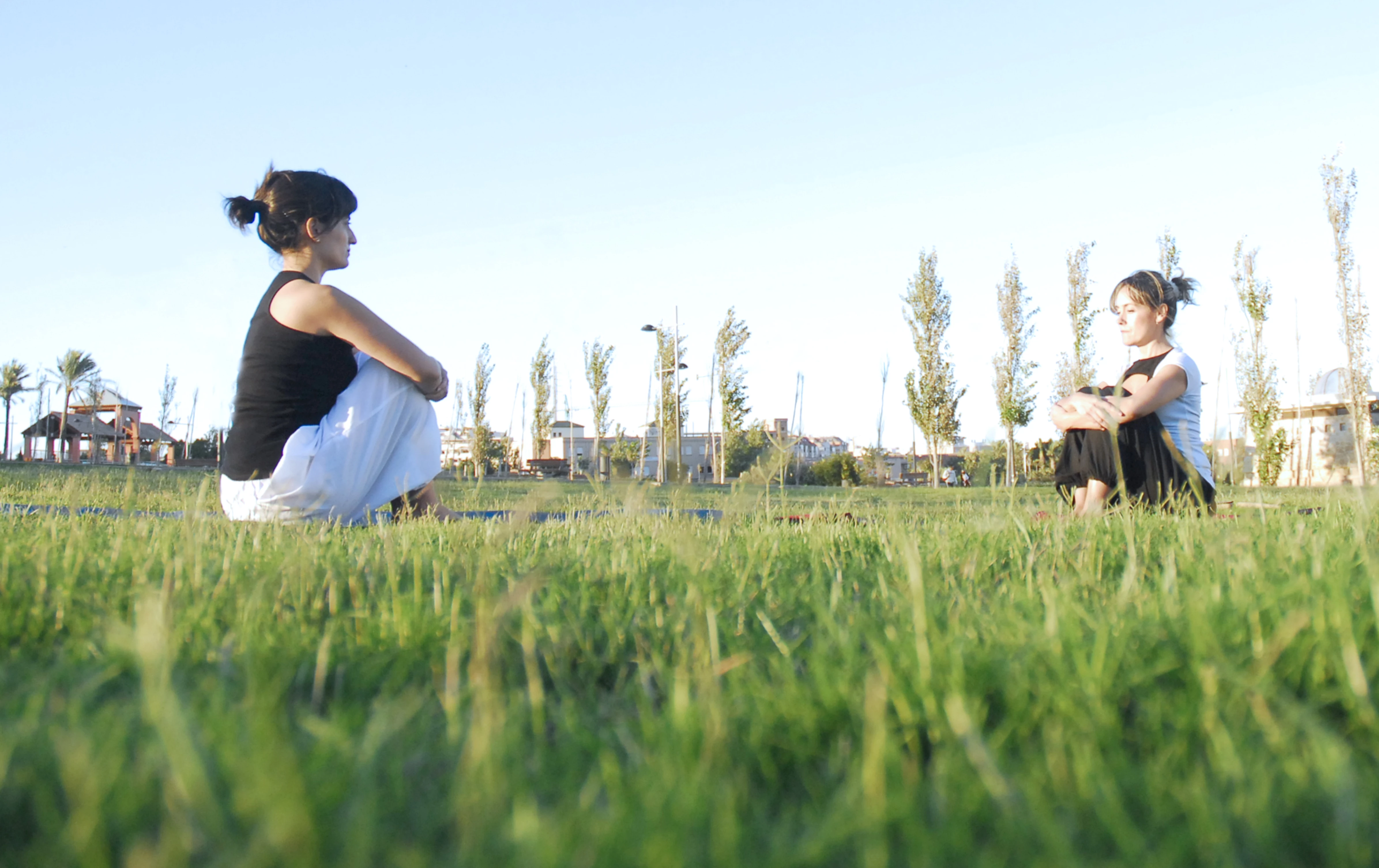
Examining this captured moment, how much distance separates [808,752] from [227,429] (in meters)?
3.76

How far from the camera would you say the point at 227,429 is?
4.03 metres

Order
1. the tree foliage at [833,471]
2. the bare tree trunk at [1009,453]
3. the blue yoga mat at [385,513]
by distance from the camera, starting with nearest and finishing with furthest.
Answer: the blue yoga mat at [385,513], the bare tree trunk at [1009,453], the tree foliage at [833,471]

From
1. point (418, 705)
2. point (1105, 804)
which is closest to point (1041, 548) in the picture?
point (1105, 804)

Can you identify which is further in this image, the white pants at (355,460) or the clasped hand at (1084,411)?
the clasped hand at (1084,411)

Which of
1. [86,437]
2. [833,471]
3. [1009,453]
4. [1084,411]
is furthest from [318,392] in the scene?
[86,437]

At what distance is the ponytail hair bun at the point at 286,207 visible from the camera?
3.87 m

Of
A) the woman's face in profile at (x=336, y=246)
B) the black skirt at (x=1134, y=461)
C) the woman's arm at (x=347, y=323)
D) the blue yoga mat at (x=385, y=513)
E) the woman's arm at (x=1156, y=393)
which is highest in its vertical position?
the woman's face in profile at (x=336, y=246)

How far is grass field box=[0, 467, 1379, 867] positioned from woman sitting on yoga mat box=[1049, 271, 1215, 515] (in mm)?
2191

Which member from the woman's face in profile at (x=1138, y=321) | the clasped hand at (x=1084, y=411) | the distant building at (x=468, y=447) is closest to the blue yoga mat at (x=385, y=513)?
the clasped hand at (x=1084, y=411)

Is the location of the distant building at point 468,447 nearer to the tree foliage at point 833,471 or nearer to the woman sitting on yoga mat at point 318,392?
the tree foliage at point 833,471

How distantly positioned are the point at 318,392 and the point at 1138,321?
403cm

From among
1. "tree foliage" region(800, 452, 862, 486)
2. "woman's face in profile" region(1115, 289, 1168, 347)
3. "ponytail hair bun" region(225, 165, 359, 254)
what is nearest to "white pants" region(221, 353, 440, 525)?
"ponytail hair bun" region(225, 165, 359, 254)

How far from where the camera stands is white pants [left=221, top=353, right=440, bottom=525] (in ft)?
11.6

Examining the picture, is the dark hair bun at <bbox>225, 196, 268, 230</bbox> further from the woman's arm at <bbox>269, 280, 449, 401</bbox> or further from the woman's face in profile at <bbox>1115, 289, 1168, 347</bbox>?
the woman's face in profile at <bbox>1115, 289, 1168, 347</bbox>
